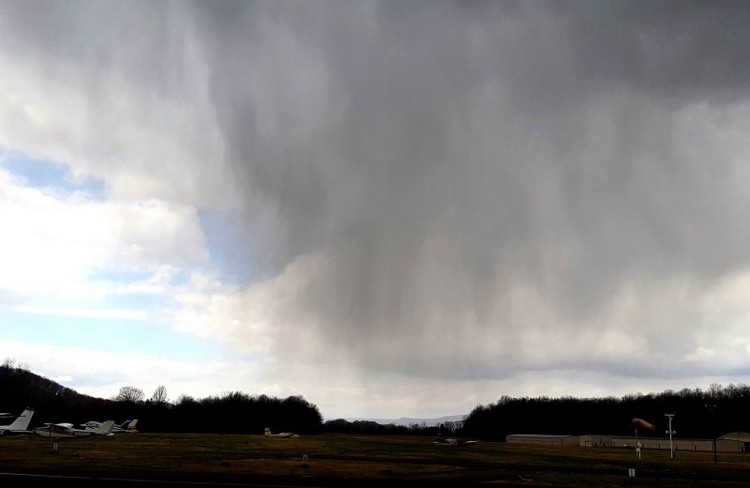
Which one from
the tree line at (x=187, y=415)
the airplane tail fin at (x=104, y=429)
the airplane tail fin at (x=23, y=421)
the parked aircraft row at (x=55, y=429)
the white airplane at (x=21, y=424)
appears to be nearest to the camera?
the white airplane at (x=21, y=424)

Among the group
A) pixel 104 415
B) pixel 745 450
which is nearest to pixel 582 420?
pixel 745 450

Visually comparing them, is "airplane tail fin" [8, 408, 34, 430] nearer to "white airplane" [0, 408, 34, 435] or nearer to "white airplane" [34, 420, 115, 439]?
"white airplane" [0, 408, 34, 435]

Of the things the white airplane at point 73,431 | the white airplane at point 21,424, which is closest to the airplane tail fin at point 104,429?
the white airplane at point 73,431

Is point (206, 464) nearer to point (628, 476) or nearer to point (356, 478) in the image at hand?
point (356, 478)

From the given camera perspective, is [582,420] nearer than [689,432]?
No

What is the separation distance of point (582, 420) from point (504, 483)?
522ft

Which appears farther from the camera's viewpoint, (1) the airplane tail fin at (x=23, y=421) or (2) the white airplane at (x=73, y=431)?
(2) the white airplane at (x=73, y=431)

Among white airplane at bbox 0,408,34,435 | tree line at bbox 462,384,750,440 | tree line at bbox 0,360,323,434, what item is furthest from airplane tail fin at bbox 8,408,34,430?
tree line at bbox 462,384,750,440

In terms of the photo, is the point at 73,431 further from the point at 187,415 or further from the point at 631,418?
the point at 631,418

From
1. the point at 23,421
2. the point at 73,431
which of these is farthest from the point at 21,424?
the point at 73,431

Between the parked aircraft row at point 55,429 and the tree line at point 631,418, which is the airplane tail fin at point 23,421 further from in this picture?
the tree line at point 631,418

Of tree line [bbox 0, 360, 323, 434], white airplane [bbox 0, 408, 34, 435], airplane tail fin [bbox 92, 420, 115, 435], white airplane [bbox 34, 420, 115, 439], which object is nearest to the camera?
white airplane [bbox 0, 408, 34, 435]

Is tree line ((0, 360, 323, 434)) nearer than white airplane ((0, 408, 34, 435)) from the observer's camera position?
No

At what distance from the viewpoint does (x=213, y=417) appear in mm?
171625
